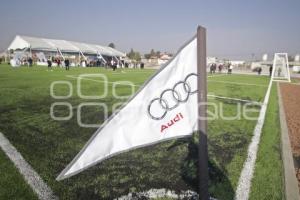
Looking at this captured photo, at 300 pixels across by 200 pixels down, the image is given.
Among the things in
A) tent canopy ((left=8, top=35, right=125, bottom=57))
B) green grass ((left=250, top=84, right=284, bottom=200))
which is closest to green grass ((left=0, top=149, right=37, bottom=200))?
green grass ((left=250, top=84, right=284, bottom=200))

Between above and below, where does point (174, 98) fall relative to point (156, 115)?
above

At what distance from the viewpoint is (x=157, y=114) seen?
2641 millimetres

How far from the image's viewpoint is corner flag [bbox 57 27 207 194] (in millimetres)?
2367

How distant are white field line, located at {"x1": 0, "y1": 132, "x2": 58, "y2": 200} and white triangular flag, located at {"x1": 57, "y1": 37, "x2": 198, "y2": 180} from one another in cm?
183

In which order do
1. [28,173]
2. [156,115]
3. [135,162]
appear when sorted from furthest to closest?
[135,162]
[28,173]
[156,115]

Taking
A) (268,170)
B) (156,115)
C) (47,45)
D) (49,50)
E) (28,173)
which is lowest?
(268,170)

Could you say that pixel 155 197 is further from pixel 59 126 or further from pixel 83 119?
pixel 83 119

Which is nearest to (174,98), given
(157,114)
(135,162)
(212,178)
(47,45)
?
(157,114)

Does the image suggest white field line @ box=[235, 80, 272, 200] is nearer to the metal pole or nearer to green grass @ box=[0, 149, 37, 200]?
the metal pole

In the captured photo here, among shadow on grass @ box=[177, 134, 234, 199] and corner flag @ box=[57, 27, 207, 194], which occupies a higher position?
corner flag @ box=[57, 27, 207, 194]

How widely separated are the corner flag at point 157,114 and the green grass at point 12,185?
192 centimetres

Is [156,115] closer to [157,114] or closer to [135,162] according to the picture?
[157,114]

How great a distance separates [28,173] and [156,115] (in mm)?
2949

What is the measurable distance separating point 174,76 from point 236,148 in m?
4.06
